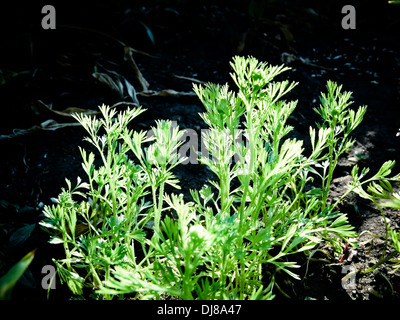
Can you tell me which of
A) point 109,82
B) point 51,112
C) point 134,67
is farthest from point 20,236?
point 134,67

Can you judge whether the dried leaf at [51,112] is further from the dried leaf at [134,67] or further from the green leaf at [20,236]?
the green leaf at [20,236]

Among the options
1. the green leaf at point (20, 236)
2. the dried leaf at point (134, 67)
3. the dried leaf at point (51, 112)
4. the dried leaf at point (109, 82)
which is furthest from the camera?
the dried leaf at point (134, 67)

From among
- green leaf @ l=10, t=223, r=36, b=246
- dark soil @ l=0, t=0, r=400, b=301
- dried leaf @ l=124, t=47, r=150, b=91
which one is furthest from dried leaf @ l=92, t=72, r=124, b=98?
green leaf @ l=10, t=223, r=36, b=246

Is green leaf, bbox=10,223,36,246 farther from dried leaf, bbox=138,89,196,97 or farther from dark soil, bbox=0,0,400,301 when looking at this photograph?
dried leaf, bbox=138,89,196,97

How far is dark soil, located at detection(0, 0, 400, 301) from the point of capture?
1270mm

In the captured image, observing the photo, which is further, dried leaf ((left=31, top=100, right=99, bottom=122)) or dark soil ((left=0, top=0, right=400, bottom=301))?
dried leaf ((left=31, top=100, right=99, bottom=122))

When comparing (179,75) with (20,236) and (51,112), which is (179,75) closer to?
(51,112)

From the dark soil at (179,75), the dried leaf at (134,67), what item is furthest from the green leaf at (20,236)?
the dried leaf at (134,67)

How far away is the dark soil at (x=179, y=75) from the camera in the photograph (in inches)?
50.0

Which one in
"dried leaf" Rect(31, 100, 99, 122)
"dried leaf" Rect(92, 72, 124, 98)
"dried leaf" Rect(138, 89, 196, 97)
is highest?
"dried leaf" Rect(92, 72, 124, 98)

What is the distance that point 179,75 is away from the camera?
2.30 metres

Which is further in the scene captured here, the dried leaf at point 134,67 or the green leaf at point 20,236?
the dried leaf at point 134,67

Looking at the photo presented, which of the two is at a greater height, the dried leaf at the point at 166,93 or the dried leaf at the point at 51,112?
the dried leaf at the point at 166,93

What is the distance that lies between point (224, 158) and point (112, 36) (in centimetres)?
190
